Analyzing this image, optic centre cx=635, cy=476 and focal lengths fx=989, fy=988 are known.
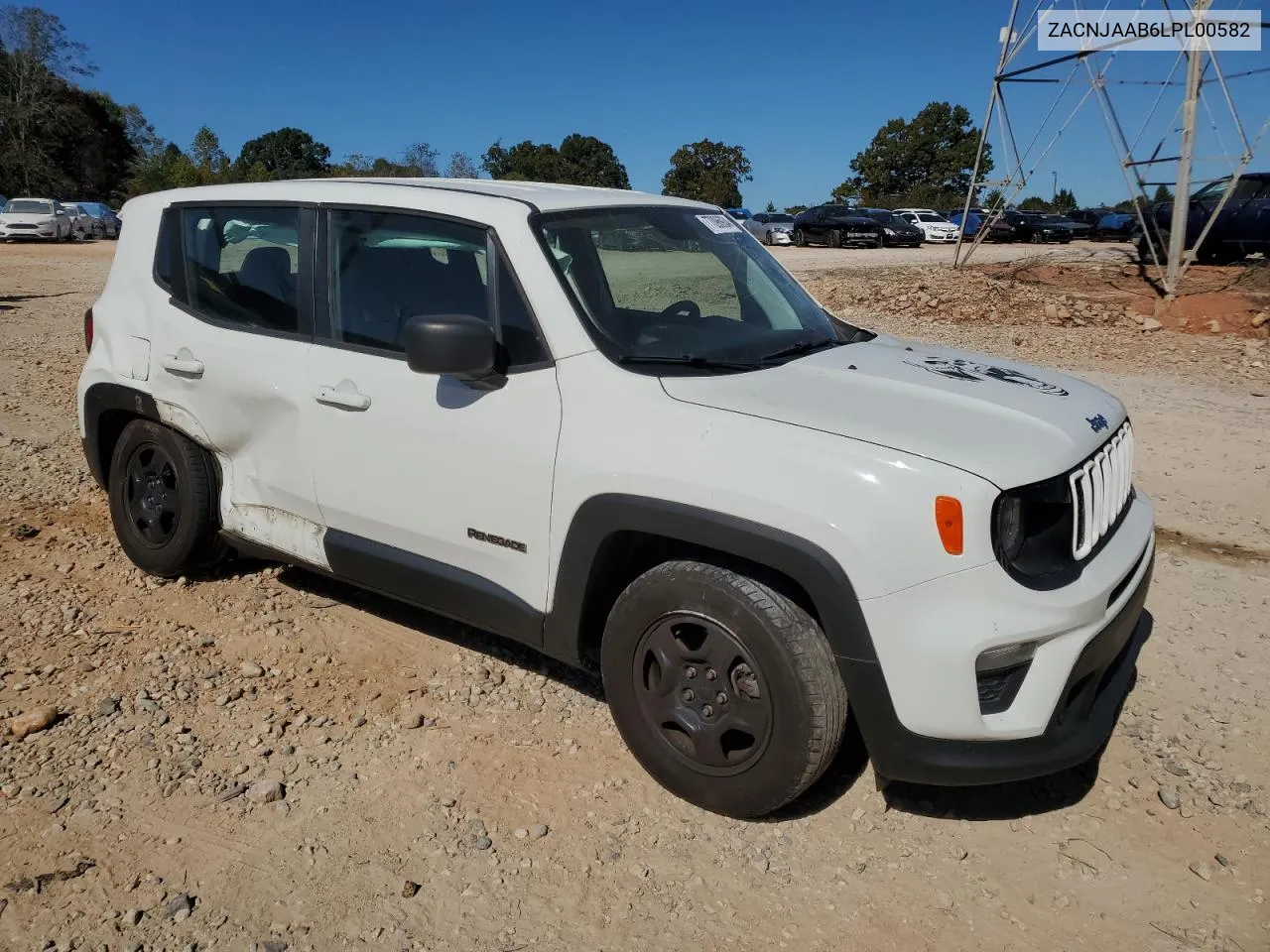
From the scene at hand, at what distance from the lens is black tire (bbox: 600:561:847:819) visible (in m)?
2.68

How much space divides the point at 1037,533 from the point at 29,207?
3460 cm

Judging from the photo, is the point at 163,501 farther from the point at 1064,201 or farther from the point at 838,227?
the point at 1064,201

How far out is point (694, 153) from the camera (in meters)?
77.8

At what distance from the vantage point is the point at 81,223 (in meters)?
32.6

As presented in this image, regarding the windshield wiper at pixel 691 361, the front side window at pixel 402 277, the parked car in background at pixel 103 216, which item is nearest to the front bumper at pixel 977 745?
the windshield wiper at pixel 691 361

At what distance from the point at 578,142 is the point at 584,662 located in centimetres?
8715

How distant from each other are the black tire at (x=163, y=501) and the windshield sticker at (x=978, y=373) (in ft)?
9.57

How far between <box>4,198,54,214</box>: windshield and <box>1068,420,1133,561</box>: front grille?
3413 centimetres

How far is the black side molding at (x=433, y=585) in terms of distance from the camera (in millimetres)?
3262

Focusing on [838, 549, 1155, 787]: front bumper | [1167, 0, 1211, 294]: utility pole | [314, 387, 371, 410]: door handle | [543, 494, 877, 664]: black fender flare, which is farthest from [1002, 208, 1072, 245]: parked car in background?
[543, 494, 877, 664]: black fender flare

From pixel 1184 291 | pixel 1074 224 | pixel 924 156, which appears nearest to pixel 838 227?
pixel 1074 224

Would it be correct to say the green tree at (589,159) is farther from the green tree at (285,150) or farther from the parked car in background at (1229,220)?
the parked car in background at (1229,220)

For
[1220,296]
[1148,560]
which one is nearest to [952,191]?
[1220,296]

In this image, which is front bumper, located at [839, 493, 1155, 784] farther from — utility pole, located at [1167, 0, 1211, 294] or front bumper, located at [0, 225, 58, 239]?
front bumper, located at [0, 225, 58, 239]
